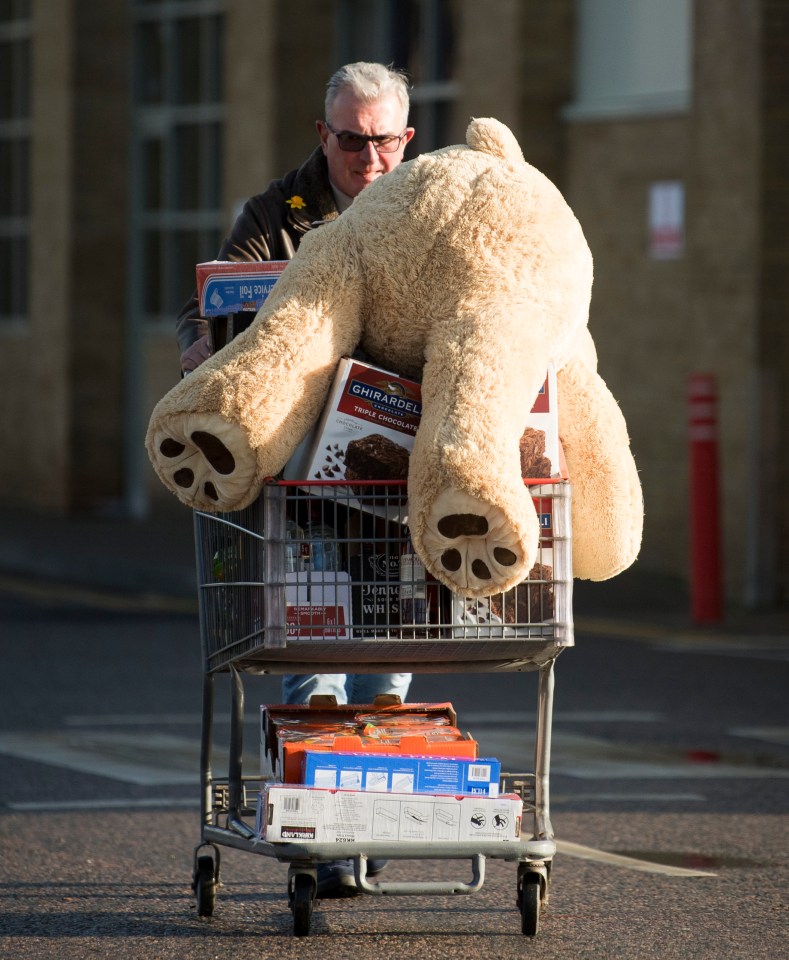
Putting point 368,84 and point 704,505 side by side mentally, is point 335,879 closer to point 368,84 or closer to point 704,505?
point 368,84

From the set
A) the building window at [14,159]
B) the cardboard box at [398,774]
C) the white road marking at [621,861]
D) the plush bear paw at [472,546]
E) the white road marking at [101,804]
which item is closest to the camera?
the plush bear paw at [472,546]

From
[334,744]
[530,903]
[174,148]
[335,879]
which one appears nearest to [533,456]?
[334,744]

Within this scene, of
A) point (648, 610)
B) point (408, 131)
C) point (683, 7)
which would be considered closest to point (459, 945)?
point (408, 131)

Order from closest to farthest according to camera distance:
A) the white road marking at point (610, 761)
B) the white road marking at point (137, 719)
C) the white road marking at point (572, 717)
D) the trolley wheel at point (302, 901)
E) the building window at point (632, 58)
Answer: the trolley wheel at point (302, 901) < the white road marking at point (610, 761) < the white road marking at point (137, 719) < the white road marking at point (572, 717) < the building window at point (632, 58)

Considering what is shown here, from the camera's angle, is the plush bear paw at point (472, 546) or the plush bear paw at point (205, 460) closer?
the plush bear paw at point (472, 546)

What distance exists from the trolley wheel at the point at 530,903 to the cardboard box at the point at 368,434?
1036 mm

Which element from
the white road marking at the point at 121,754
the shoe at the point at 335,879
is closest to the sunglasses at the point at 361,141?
the shoe at the point at 335,879

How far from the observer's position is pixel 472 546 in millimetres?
4410

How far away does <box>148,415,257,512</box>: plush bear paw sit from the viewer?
4.51 metres

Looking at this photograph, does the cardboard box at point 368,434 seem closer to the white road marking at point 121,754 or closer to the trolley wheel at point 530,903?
the trolley wheel at point 530,903

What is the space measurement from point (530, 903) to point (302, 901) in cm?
56

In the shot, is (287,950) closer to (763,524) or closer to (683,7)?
(763,524)

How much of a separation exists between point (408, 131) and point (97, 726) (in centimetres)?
379

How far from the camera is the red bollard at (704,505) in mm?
12164
